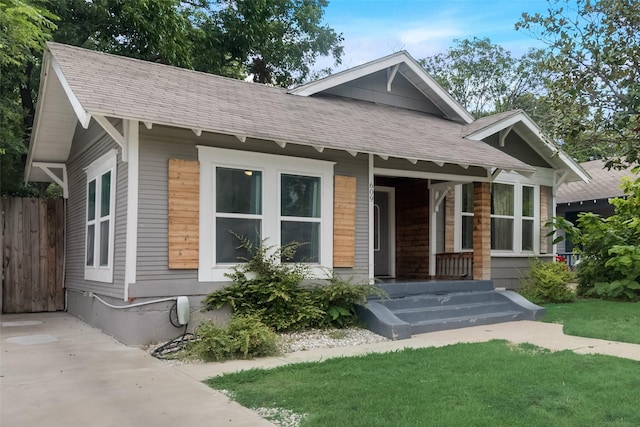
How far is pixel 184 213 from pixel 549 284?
7681 mm

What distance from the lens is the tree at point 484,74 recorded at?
29156 millimetres

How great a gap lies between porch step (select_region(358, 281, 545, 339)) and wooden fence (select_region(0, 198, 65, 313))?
21.9ft

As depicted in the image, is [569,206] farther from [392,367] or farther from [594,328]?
[392,367]

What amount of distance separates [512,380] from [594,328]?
3.59m

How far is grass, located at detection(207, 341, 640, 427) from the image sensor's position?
3895 millimetres

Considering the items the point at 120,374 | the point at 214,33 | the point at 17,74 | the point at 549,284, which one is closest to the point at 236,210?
the point at 120,374

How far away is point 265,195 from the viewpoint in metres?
7.93

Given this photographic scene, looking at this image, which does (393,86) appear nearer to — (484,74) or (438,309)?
(438,309)

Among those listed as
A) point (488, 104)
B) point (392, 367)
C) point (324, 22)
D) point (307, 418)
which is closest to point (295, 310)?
point (392, 367)

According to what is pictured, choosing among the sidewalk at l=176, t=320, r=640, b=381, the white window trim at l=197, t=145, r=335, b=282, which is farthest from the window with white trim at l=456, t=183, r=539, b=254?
the white window trim at l=197, t=145, r=335, b=282

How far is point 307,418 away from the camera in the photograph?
3.91m

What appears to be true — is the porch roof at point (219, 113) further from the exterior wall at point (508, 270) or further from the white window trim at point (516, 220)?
the exterior wall at point (508, 270)


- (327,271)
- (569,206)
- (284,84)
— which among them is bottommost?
(327,271)

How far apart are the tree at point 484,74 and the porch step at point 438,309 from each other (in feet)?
71.5
